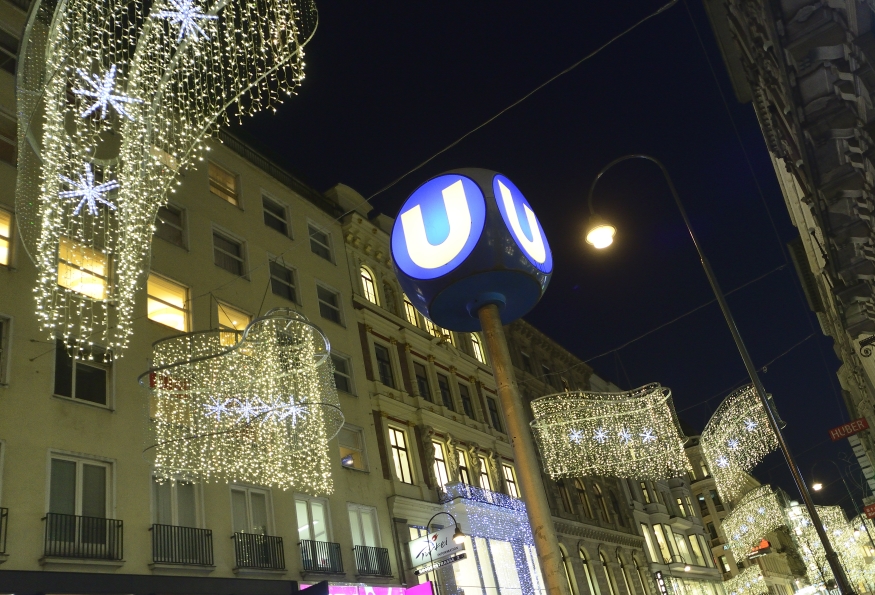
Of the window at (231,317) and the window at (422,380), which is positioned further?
the window at (422,380)

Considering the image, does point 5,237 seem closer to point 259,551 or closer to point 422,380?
point 259,551

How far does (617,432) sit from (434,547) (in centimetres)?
679

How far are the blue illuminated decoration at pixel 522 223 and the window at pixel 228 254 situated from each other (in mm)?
14321

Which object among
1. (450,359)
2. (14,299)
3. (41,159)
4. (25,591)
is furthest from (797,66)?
(450,359)

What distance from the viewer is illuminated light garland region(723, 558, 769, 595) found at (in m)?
56.9

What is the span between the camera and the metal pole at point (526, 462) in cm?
831

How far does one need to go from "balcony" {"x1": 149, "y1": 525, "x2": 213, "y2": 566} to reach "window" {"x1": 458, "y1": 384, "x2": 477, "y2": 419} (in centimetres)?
1543

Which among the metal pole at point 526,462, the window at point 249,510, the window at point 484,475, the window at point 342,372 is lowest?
the metal pole at point 526,462

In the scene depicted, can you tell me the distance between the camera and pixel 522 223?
9359 mm

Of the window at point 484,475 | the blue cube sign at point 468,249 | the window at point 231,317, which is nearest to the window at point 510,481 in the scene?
the window at point 484,475

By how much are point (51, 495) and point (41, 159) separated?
8478 millimetres

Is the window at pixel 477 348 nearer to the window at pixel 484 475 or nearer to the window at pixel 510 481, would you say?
the window at pixel 510 481

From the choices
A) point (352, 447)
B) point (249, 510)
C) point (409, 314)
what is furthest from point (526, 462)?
point (409, 314)

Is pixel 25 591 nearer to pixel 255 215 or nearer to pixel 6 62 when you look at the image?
pixel 6 62
